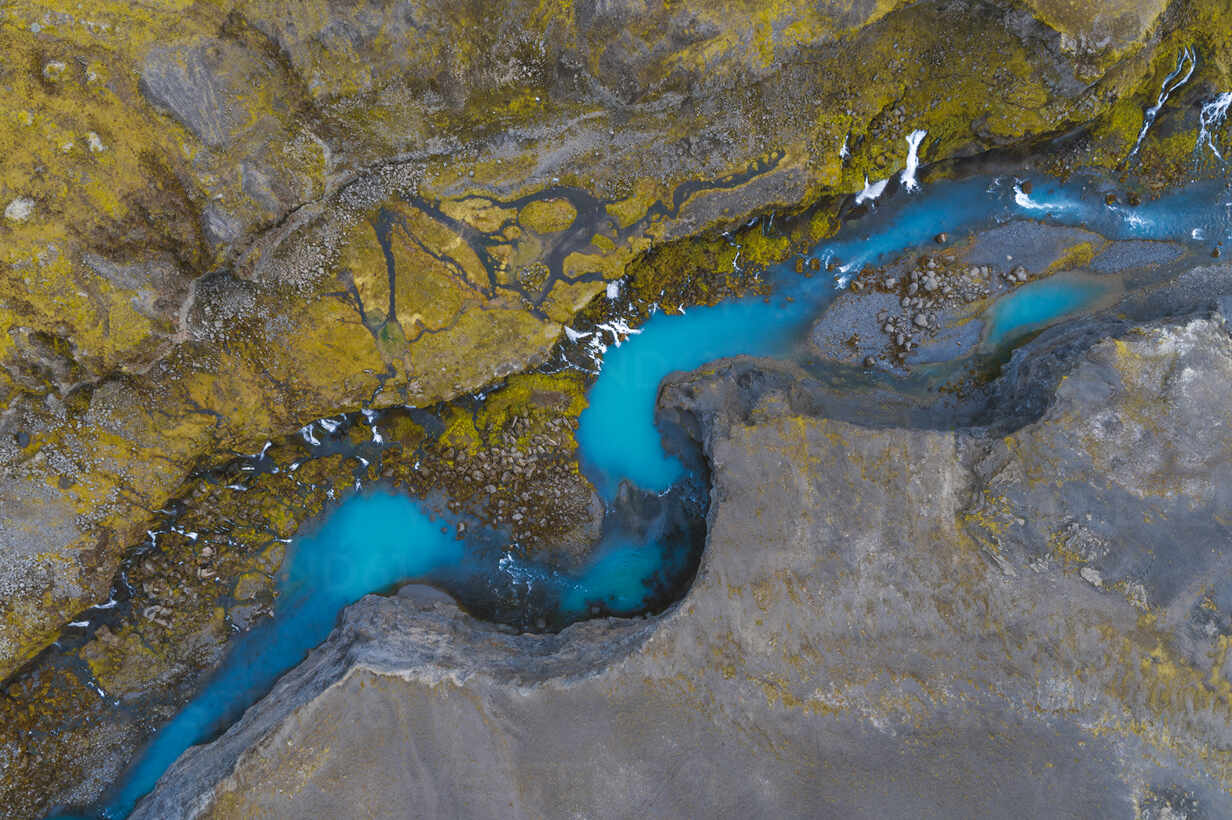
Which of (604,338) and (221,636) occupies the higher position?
(604,338)

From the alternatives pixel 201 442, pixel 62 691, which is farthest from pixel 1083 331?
pixel 62 691

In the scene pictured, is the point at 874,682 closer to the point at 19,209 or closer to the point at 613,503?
the point at 613,503

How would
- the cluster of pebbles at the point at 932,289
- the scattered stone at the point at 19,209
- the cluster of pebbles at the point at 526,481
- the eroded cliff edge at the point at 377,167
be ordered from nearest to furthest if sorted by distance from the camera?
the scattered stone at the point at 19,209, the eroded cliff edge at the point at 377,167, the cluster of pebbles at the point at 932,289, the cluster of pebbles at the point at 526,481

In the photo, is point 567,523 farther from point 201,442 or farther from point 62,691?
point 62,691

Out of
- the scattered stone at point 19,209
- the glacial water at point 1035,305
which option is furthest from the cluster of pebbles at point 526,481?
the glacial water at point 1035,305

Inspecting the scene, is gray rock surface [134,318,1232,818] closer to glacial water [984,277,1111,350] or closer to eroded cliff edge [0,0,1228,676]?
glacial water [984,277,1111,350]

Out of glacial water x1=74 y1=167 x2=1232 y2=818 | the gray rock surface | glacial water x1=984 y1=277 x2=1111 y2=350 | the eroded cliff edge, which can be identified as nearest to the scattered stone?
the eroded cliff edge

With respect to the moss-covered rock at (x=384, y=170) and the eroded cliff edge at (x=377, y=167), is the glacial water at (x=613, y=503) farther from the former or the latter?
the eroded cliff edge at (x=377, y=167)
